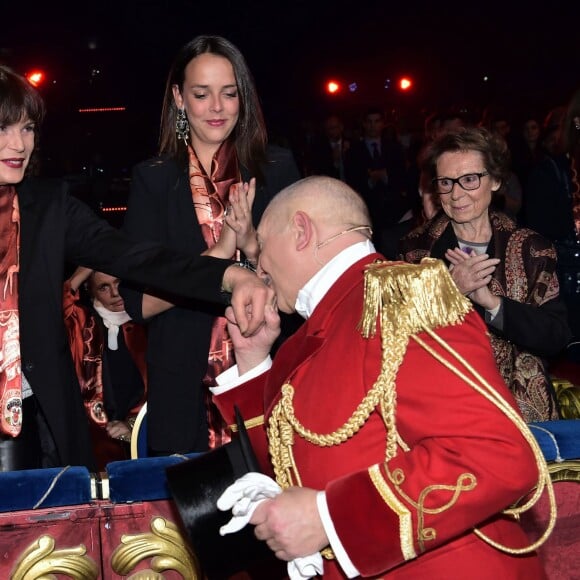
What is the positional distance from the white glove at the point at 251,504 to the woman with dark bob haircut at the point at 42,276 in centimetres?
86

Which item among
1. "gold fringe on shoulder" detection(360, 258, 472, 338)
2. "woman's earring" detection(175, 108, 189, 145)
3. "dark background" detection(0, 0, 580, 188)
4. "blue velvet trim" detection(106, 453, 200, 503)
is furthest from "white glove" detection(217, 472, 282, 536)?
"dark background" detection(0, 0, 580, 188)

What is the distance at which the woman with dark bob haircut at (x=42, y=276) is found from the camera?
2627 mm

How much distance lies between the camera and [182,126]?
311 centimetres

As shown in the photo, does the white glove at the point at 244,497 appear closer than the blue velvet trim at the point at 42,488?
Yes

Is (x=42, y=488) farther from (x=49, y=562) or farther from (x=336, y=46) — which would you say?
(x=336, y=46)

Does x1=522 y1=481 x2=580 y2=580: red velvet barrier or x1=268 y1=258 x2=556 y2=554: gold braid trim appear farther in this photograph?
x1=522 y1=481 x2=580 y2=580: red velvet barrier

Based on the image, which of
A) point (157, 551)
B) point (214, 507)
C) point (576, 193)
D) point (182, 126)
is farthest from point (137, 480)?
point (576, 193)

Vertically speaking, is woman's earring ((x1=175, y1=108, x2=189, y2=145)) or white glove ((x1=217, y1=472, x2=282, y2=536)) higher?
woman's earring ((x1=175, y1=108, x2=189, y2=145))

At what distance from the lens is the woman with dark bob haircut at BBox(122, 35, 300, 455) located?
296cm

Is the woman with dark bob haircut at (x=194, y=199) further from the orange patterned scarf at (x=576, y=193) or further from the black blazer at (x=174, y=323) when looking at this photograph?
the orange patterned scarf at (x=576, y=193)

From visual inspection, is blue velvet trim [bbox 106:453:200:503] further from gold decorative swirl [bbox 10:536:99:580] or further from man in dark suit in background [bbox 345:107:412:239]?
man in dark suit in background [bbox 345:107:412:239]

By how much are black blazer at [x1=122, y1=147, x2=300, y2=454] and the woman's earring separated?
102mm

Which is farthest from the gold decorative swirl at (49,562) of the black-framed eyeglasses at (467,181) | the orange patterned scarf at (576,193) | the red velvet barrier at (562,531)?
the orange patterned scarf at (576,193)

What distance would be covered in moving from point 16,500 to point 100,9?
986 centimetres
